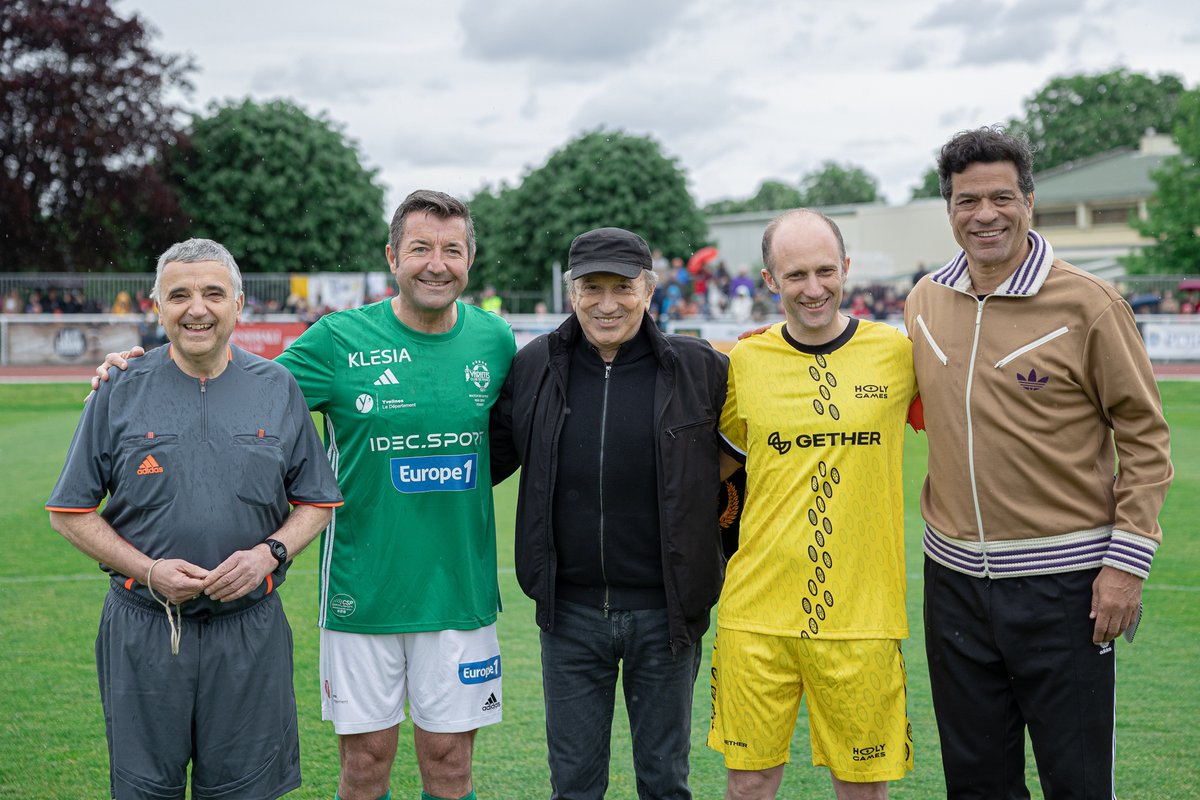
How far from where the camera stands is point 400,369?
12.8ft

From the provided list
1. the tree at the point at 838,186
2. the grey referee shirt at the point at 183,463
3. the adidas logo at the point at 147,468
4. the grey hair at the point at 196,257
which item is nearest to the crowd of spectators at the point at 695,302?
the grey hair at the point at 196,257

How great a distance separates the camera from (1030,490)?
3.51 m

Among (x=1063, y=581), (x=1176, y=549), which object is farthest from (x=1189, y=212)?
(x=1063, y=581)

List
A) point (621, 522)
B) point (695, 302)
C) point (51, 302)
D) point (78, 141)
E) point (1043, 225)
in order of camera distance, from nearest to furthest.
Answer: point (621, 522) < point (695, 302) < point (51, 302) < point (78, 141) < point (1043, 225)

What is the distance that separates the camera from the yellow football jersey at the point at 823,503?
3535 mm

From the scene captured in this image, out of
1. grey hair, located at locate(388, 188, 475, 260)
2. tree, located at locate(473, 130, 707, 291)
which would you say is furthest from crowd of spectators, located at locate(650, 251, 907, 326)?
grey hair, located at locate(388, 188, 475, 260)

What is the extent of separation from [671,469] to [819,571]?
22.0 inches

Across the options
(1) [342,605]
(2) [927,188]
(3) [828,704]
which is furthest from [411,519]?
(2) [927,188]

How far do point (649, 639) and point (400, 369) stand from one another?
1.25 meters

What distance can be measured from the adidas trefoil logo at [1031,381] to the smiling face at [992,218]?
0.33 meters

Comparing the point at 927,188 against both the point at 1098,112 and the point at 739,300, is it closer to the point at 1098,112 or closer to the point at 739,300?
the point at 1098,112

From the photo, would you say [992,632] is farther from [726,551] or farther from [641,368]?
[641,368]

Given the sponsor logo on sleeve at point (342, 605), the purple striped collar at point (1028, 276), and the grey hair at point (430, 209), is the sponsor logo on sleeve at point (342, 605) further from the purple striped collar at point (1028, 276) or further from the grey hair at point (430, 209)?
the purple striped collar at point (1028, 276)

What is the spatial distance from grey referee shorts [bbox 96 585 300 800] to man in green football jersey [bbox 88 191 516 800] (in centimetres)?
44
